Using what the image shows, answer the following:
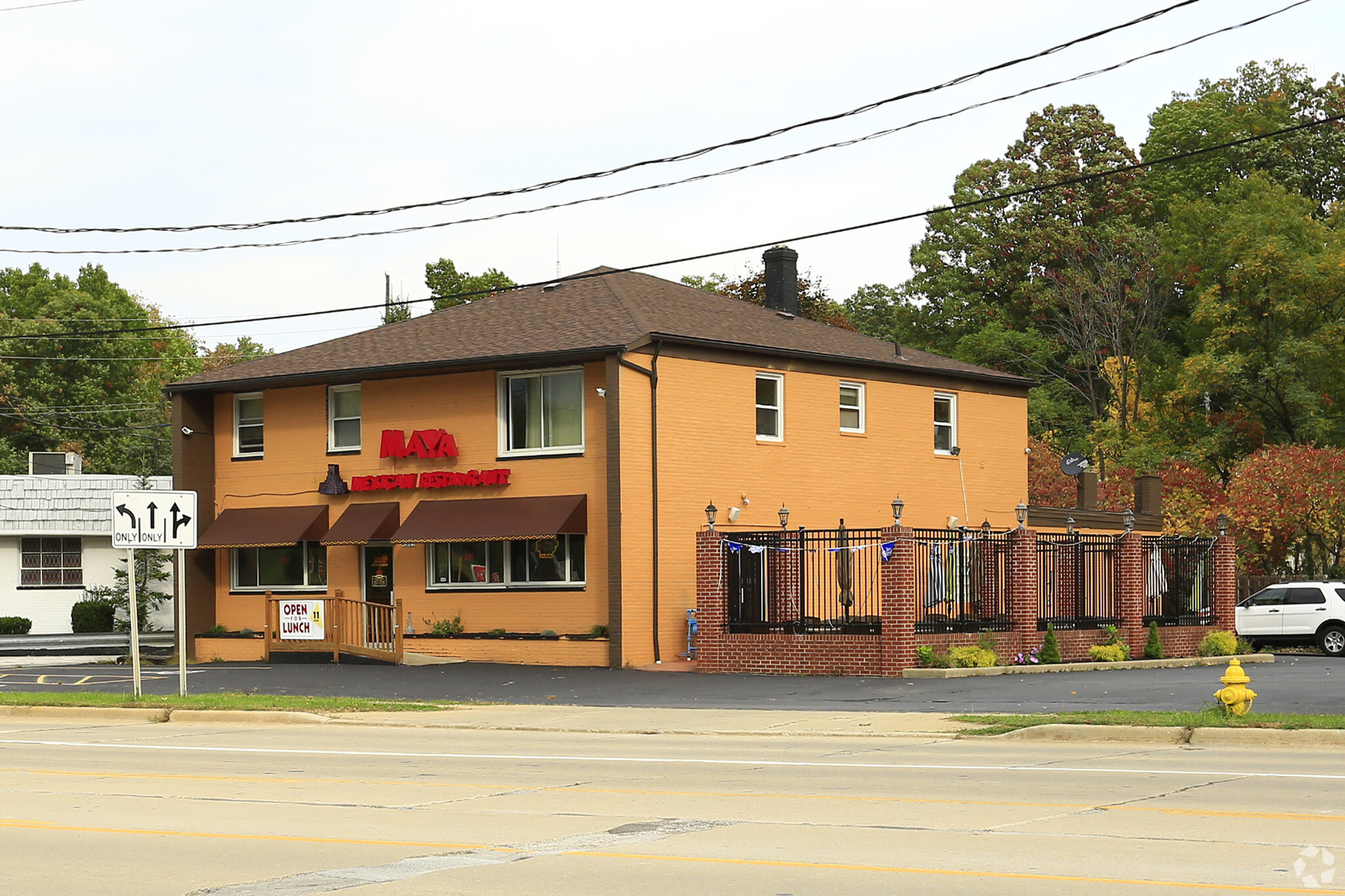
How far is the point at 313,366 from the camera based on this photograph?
34.8 meters

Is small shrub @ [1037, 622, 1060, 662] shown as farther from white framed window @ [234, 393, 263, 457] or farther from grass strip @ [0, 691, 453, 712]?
white framed window @ [234, 393, 263, 457]

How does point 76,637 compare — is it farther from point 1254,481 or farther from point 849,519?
point 1254,481

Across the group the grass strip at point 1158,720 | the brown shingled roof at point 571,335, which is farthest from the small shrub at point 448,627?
the grass strip at point 1158,720

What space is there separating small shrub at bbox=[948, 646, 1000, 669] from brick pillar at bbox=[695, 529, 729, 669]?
401 centimetres

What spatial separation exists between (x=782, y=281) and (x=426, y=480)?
37.6ft

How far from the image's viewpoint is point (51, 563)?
42531 mm

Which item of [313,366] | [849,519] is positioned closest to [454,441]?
[313,366]

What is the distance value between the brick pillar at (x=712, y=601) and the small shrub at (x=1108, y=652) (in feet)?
22.2

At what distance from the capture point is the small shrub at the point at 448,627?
32.7 m

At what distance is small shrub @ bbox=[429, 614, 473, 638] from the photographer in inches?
1287

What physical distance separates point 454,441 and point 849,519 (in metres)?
8.68

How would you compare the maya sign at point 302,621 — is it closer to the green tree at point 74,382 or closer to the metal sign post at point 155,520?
the metal sign post at point 155,520

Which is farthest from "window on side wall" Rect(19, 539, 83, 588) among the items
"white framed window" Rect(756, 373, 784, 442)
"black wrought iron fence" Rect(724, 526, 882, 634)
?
"black wrought iron fence" Rect(724, 526, 882, 634)

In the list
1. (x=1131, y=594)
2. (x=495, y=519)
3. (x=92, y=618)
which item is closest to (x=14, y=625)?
(x=92, y=618)
